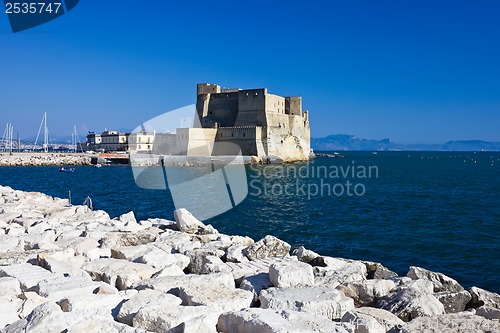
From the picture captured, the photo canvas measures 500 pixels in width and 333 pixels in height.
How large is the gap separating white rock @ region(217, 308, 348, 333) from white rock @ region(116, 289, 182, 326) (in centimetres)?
49

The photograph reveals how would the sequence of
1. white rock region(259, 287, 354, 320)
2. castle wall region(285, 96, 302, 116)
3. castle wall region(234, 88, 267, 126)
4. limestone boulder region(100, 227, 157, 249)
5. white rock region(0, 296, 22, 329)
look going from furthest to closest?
castle wall region(285, 96, 302, 116)
castle wall region(234, 88, 267, 126)
limestone boulder region(100, 227, 157, 249)
white rock region(259, 287, 354, 320)
white rock region(0, 296, 22, 329)

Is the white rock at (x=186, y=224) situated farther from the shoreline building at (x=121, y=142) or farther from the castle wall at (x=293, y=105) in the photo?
the shoreline building at (x=121, y=142)

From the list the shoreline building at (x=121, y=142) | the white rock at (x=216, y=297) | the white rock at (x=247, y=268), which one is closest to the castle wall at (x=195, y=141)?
the shoreline building at (x=121, y=142)

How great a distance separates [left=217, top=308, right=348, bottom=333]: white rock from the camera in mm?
2812

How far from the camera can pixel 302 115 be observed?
46.1 m

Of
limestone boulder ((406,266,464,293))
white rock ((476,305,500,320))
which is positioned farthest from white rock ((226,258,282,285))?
white rock ((476,305,500,320))

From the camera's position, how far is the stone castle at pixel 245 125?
127 ft

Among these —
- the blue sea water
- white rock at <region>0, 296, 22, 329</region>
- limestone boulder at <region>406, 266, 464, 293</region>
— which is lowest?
the blue sea water

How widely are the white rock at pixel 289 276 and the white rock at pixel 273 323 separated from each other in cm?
88

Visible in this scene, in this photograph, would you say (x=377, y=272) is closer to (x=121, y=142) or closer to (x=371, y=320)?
(x=371, y=320)

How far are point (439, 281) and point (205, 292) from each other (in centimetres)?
281

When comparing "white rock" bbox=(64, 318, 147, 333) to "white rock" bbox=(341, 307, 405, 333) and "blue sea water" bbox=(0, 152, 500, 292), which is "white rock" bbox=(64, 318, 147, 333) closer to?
"white rock" bbox=(341, 307, 405, 333)

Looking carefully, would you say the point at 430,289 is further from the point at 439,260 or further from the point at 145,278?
the point at 439,260

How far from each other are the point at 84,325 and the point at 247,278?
1.77 metres
